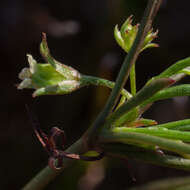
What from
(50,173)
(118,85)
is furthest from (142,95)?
(50,173)

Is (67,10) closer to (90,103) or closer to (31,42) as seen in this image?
(31,42)

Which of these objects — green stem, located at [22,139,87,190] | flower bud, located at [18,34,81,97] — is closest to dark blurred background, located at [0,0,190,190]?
green stem, located at [22,139,87,190]

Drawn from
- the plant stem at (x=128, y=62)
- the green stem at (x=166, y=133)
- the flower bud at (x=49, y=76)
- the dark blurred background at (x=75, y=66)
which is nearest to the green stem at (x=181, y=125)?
the green stem at (x=166, y=133)

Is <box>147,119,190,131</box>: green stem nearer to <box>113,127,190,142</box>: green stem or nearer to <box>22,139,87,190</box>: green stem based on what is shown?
<box>113,127,190,142</box>: green stem

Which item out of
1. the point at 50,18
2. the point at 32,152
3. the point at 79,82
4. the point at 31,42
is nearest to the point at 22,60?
the point at 31,42

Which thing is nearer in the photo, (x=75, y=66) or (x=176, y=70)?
(x=176, y=70)

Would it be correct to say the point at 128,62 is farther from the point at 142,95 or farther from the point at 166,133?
the point at 166,133

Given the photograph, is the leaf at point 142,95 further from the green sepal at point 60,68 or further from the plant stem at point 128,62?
the green sepal at point 60,68

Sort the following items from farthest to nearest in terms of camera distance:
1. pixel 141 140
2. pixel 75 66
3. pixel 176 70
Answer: pixel 75 66, pixel 176 70, pixel 141 140
